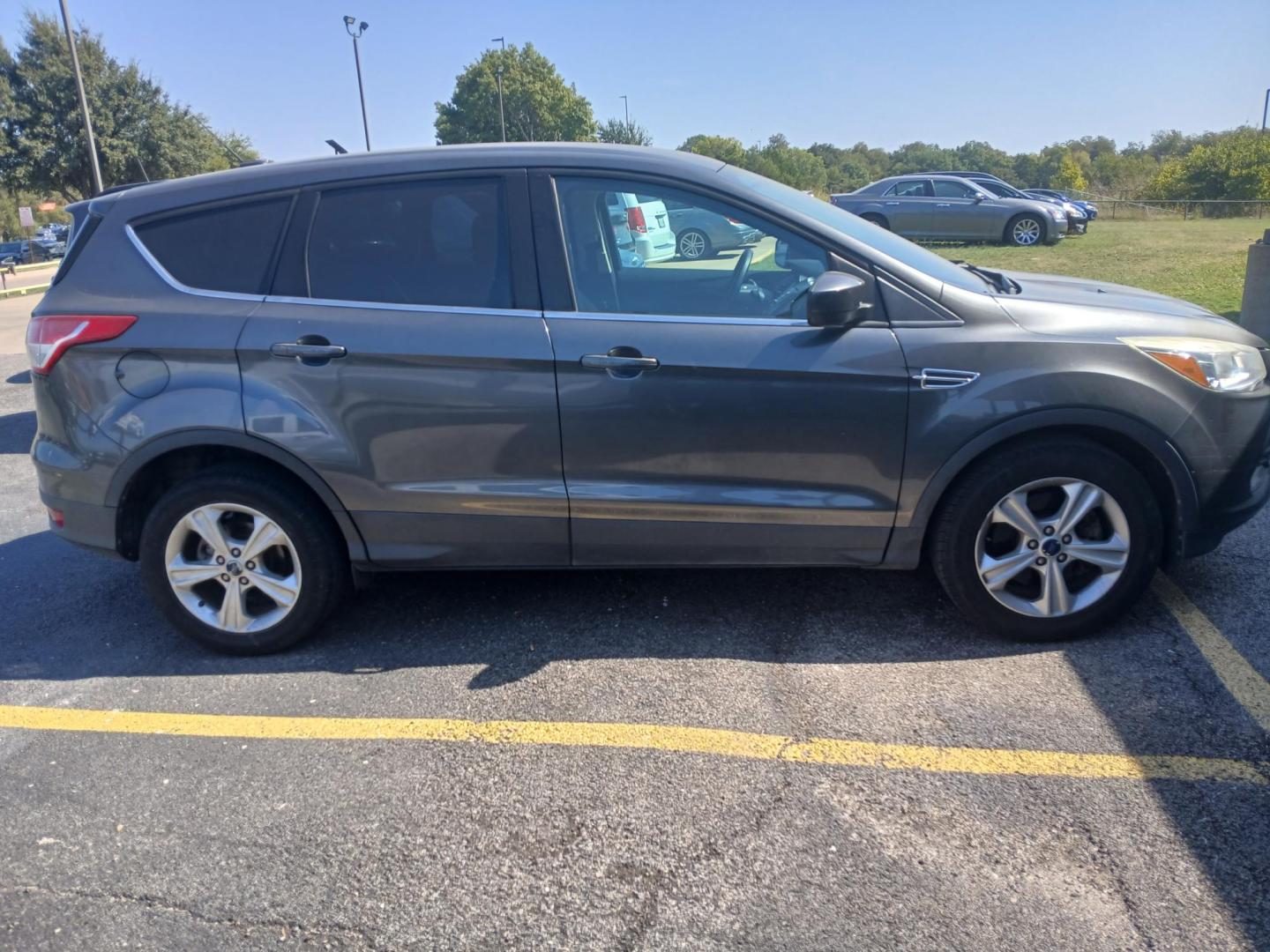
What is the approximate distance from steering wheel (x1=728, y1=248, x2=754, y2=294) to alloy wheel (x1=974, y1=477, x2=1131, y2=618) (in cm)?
123

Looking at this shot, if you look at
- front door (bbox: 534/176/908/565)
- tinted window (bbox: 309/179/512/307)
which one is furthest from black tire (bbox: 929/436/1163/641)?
tinted window (bbox: 309/179/512/307)

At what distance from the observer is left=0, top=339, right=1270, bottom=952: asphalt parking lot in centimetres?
250

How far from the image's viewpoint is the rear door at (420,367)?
367 cm

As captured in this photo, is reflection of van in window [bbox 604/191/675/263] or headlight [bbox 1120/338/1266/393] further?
reflection of van in window [bbox 604/191/675/263]

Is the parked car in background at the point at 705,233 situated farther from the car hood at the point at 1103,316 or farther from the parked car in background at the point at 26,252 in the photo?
the parked car in background at the point at 26,252

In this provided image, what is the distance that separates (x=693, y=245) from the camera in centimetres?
392

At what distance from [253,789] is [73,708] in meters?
1.04

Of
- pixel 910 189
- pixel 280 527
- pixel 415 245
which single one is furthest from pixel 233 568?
pixel 910 189

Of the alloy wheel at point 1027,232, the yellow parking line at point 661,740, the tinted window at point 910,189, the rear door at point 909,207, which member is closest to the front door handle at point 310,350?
the yellow parking line at point 661,740

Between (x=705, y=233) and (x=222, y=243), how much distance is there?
1.84m

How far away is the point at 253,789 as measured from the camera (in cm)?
309

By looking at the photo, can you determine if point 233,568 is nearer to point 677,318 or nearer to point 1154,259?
point 677,318

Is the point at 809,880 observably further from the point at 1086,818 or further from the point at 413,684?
the point at 413,684

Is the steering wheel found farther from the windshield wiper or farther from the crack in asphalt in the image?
the crack in asphalt
